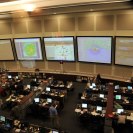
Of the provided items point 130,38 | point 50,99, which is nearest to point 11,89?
point 50,99

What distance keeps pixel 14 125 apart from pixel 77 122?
3.21 meters

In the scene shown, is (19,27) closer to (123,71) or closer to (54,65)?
(54,65)

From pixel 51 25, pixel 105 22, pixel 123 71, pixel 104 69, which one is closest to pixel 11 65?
pixel 51 25

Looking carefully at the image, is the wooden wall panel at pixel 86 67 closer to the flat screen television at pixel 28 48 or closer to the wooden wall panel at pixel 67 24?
the wooden wall panel at pixel 67 24

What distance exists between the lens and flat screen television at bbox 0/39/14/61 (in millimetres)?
15852

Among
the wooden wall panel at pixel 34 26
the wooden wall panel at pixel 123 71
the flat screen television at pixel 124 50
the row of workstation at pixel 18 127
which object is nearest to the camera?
the row of workstation at pixel 18 127

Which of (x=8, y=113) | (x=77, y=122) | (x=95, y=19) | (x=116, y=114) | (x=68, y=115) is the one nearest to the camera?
(x=116, y=114)

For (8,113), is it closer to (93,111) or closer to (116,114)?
(93,111)

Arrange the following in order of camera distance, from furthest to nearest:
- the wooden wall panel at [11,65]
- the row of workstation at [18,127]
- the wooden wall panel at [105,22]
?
the wooden wall panel at [11,65] → the wooden wall panel at [105,22] → the row of workstation at [18,127]

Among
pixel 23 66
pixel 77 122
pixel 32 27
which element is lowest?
pixel 77 122

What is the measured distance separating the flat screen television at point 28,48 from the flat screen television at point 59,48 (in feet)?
2.24

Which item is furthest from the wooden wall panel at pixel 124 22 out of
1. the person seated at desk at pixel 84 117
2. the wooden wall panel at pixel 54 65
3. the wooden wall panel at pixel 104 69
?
the person seated at desk at pixel 84 117

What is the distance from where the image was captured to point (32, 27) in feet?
48.8

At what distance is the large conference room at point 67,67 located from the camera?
30.3ft
